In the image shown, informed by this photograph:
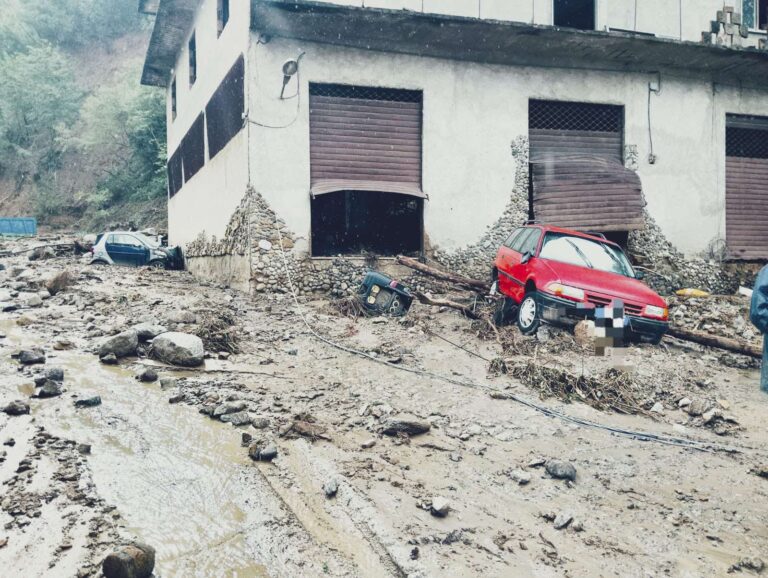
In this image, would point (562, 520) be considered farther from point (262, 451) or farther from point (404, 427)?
point (262, 451)

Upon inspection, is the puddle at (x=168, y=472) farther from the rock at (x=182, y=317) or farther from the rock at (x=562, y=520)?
the rock at (x=182, y=317)

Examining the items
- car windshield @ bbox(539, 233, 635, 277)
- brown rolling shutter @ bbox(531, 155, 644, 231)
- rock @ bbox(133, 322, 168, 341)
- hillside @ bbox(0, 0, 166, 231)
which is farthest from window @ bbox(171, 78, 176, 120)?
car windshield @ bbox(539, 233, 635, 277)

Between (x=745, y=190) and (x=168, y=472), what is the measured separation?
51.1ft

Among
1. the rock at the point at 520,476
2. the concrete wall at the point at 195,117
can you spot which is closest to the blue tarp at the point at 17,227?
the concrete wall at the point at 195,117

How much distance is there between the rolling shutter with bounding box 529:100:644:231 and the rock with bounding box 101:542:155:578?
11.8 m

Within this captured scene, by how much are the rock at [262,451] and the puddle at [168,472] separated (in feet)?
0.22

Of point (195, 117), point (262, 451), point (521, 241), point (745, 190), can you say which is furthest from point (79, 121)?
point (262, 451)

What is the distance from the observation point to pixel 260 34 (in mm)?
11344

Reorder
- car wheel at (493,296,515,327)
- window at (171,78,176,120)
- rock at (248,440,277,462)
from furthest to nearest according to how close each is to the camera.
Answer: window at (171,78,176,120)
car wheel at (493,296,515,327)
rock at (248,440,277,462)

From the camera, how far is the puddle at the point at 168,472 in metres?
3.44

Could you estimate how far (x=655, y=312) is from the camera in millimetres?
8273

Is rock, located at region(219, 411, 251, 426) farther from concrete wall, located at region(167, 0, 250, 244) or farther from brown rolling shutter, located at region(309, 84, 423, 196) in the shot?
concrete wall, located at region(167, 0, 250, 244)

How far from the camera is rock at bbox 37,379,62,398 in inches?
222

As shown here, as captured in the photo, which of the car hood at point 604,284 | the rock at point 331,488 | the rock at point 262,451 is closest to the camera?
the rock at point 331,488
